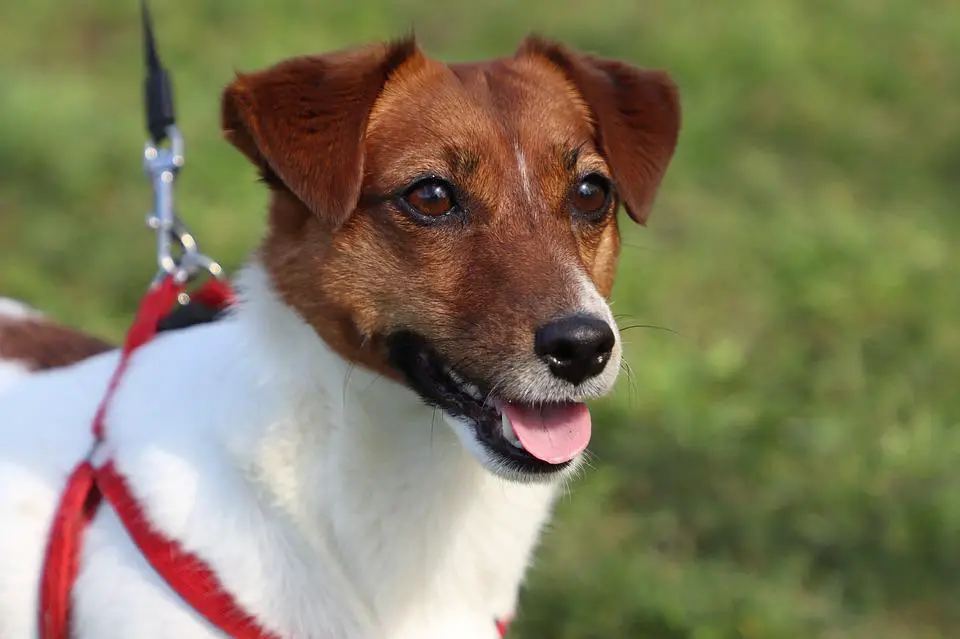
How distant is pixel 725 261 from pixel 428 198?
374 cm

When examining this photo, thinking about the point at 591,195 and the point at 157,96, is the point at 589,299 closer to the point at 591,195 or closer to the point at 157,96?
the point at 591,195

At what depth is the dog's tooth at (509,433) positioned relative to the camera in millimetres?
2568

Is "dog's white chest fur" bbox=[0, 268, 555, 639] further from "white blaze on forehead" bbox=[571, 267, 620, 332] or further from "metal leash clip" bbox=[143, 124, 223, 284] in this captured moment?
"metal leash clip" bbox=[143, 124, 223, 284]

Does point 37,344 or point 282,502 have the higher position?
point 282,502

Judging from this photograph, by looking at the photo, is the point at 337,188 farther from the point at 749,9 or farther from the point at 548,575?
the point at 749,9

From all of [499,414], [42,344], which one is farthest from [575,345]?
[42,344]

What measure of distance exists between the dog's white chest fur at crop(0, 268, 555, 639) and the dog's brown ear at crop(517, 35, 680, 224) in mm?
836

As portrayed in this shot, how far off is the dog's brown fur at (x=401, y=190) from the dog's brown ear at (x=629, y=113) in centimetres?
16

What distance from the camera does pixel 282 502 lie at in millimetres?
2637

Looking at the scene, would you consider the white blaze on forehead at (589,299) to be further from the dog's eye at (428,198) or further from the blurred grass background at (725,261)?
the blurred grass background at (725,261)

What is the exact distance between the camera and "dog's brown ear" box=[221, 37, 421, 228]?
104 inches

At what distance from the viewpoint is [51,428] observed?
2.91 metres

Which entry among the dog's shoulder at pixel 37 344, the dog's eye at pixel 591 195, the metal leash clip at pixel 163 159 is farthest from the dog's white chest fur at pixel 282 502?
the metal leash clip at pixel 163 159

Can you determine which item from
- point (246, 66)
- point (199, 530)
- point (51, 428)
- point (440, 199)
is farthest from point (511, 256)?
point (246, 66)
